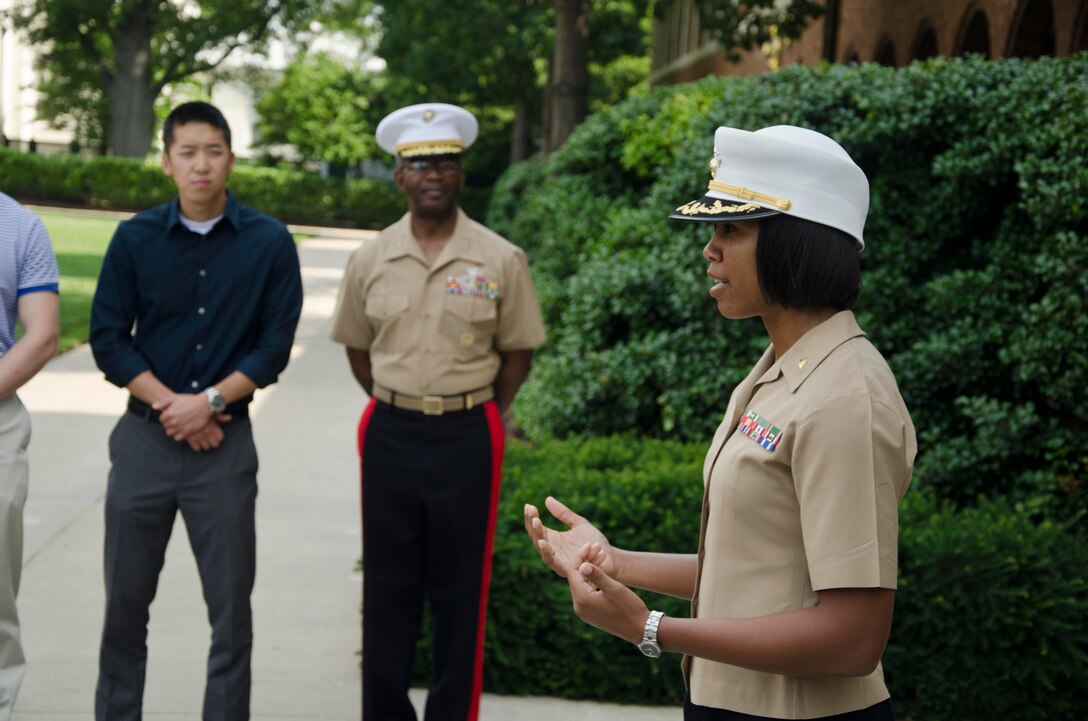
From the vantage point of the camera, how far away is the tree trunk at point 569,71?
15.7m

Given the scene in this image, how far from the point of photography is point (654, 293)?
7.53 m

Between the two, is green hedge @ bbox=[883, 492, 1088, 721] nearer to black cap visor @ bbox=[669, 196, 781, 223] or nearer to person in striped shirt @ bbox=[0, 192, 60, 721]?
black cap visor @ bbox=[669, 196, 781, 223]

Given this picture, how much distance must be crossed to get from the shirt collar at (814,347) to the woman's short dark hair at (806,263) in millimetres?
36

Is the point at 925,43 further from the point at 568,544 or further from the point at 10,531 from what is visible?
the point at 568,544

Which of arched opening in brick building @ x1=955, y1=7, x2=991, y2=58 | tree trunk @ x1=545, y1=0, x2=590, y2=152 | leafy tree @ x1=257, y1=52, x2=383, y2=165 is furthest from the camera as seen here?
leafy tree @ x1=257, y1=52, x2=383, y2=165

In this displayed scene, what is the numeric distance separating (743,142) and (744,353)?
4.66 metres

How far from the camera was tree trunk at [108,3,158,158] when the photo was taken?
46.4m

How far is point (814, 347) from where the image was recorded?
85.6 inches

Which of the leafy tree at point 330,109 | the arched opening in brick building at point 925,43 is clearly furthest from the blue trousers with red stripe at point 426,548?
the leafy tree at point 330,109

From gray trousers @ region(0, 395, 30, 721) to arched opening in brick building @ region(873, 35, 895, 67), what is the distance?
1276cm

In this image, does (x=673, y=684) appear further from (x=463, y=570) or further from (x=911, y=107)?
(x=911, y=107)

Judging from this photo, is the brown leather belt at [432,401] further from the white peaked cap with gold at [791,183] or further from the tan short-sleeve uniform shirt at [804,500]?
the white peaked cap with gold at [791,183]

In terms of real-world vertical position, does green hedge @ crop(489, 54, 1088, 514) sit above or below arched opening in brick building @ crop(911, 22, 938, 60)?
below

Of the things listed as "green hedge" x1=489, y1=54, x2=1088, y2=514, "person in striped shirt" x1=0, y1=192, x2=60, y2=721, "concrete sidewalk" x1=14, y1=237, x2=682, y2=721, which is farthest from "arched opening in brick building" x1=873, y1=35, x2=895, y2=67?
"person in striped shirt" x1=0, y1=192, x2=60, y2=721
